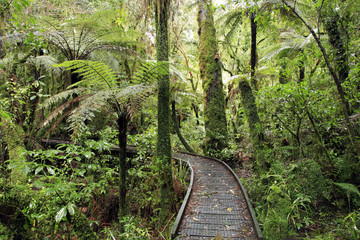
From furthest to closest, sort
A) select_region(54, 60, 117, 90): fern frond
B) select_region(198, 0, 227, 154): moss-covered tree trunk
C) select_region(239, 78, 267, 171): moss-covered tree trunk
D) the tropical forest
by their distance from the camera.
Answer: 1. select_region(198, 0, 227, 154): moss-covered tree trunk
2. select_region(239, 78, 267, 171): moss-covered tree trunk
3. select_region(54, 60, 117, 90): fern frond
4. the tropical forest

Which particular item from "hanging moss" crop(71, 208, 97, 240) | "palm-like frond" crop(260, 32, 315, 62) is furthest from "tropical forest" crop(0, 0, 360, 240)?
"palm-like frond" crop(260, 32, 315, 62)

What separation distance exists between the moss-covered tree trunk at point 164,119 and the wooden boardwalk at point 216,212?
0.51m

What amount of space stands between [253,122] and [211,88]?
9.78 ft

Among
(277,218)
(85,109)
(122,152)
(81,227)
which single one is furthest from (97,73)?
(277,218)

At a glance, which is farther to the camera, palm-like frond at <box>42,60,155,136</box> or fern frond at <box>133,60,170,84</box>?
fern frond at <box>133,60,170,84</box>

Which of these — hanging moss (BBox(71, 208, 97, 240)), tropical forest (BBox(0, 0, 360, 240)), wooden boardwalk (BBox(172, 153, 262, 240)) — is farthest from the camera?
wooden boardwalk (BBox(172, 153, 262, 240))

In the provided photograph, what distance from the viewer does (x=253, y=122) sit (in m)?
5.35

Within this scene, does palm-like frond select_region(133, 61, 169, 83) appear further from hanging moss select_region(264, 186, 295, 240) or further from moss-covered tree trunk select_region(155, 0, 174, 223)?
hanging moss select_region(264, 186, 295, 240)

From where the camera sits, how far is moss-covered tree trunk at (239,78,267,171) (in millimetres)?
4824

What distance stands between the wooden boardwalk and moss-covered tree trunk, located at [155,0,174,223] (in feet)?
1.66

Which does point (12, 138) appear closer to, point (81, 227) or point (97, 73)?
point (97, 73)

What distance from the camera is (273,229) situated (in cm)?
277

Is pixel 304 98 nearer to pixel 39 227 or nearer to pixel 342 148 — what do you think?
pixel 342 148

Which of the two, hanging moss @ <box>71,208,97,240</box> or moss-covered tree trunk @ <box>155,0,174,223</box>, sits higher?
moss-covered tree trunk @ <box>155,0,174,223</box>
